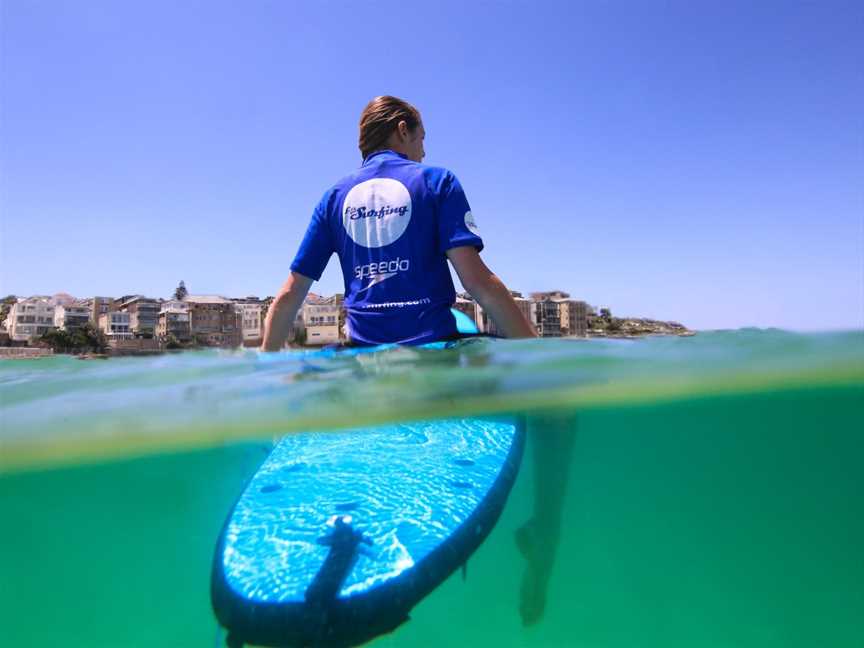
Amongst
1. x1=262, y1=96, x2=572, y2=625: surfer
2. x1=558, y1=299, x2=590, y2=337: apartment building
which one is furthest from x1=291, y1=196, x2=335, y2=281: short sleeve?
x1=558, y1=299, x2=590, y2=337: apartment building

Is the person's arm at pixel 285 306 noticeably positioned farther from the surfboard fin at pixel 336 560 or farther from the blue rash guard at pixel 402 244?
the surfboard fin at pixel 336 560

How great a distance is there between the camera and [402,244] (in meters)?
3.03

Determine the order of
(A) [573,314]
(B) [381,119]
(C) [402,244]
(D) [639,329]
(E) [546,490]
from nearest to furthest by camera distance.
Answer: (C) [402,244]
(E) [546,490]
(B) [381,119]
(D) [639,329]
(A) [573,314]

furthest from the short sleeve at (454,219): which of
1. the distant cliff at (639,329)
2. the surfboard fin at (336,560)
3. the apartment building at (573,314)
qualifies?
the apartment building at (573,314)

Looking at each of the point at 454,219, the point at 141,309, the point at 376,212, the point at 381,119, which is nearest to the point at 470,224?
the point at 454,219

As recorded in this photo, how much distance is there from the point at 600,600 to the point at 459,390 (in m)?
20.0

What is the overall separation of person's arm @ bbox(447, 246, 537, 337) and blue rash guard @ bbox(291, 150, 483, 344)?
0.22 ft

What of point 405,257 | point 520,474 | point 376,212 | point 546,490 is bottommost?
point 520,474

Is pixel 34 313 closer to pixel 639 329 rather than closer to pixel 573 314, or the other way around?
pixel 639 329

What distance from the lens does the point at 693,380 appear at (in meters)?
5.34

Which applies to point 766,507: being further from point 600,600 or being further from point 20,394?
point 20,394

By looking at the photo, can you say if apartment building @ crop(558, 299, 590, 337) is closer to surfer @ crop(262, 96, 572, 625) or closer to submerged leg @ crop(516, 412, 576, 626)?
submerged leg @ crop(516, 412, 576, 626)

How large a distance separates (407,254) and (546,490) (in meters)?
1.73

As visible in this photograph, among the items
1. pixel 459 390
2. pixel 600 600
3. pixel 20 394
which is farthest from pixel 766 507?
pixel 20 394
